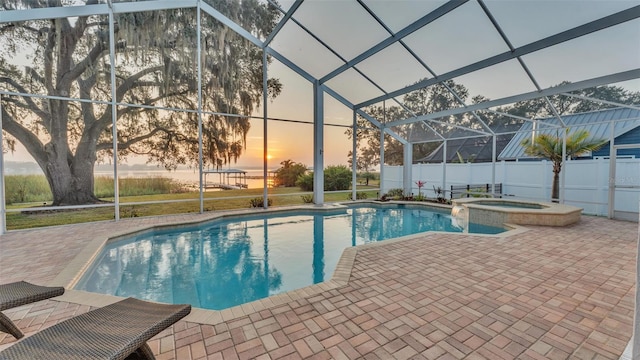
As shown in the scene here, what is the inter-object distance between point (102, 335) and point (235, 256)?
12.0ft

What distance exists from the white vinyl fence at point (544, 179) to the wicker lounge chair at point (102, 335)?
32.7 ft

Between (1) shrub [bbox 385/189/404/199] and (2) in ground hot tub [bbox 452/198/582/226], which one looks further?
(1) shrub [bbox 385/189/404/199]

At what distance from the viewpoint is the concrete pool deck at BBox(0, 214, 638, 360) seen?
200 centimetres

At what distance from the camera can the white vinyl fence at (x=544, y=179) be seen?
22.8 feet

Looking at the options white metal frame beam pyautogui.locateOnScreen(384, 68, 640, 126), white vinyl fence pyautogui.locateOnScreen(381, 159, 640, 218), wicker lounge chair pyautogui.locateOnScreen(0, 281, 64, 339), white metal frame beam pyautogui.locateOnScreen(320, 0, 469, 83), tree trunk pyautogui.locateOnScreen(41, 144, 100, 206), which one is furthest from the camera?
white vinyl fence pyautogui.locateOnScreen(381, 159, 640, 218)

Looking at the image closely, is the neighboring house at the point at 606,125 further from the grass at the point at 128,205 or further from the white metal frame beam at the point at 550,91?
the grass at the point at 128,205

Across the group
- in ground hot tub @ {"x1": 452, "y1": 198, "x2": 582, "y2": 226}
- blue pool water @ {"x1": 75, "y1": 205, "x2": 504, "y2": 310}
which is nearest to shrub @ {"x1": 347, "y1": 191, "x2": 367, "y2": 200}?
blue pool water @ {"x1": 75, "y1": 205, "x2": 504, "y2": 310}

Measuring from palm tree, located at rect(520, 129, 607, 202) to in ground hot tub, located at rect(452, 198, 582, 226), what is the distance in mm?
1353

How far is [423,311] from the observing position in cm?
251

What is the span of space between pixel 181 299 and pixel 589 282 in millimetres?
4991

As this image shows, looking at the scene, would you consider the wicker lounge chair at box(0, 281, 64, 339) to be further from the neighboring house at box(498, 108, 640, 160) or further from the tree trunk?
the neighboring house at box(498, 108, 640, 160)

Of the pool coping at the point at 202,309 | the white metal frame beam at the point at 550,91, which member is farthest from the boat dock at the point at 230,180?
the white metal frame beam at the point at 550,91

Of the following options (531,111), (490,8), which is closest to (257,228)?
(490,8)

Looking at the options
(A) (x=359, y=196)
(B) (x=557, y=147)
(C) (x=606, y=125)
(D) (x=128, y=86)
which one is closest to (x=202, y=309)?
(D) (x=128, y=86)
